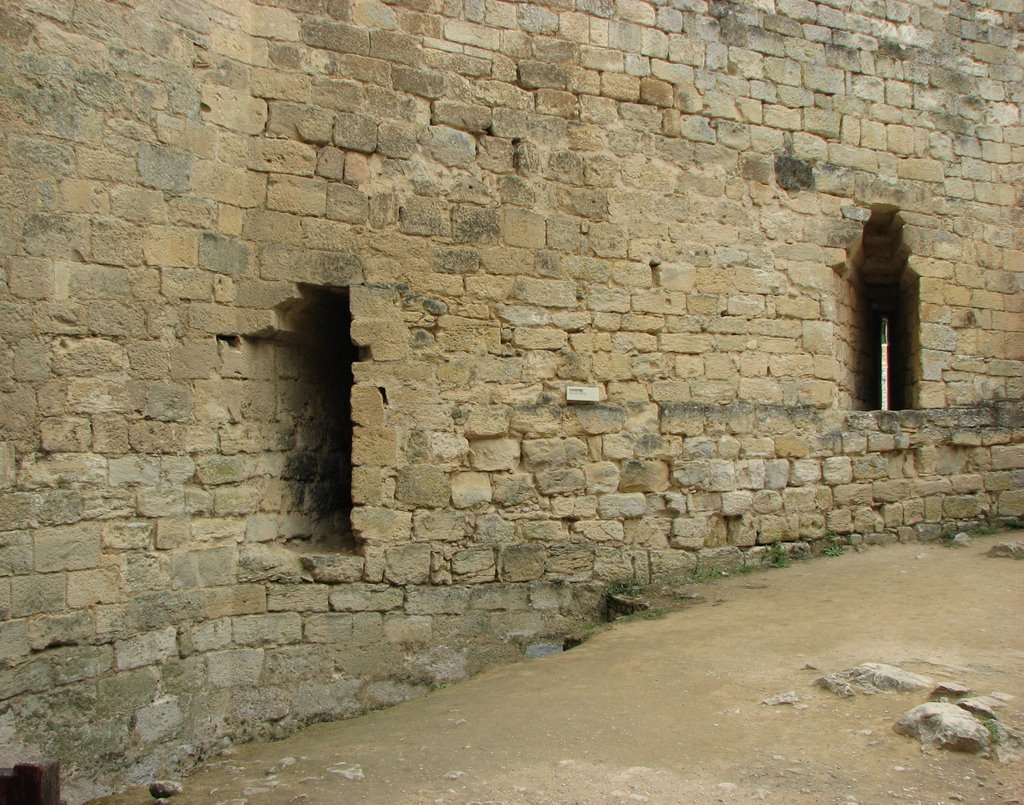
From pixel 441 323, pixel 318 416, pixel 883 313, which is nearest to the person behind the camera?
pixel 441 323

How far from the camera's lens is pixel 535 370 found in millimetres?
5871

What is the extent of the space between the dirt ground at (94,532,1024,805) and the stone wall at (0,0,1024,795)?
70 centimetres

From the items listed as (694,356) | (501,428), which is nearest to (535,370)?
(501,428)

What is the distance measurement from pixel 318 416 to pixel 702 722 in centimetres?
325

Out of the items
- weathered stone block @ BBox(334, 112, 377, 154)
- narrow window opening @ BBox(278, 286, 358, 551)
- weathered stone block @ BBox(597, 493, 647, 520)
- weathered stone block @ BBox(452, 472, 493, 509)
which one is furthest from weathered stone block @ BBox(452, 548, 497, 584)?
weathered stone block @ BBox(334, 112, 377, 154)

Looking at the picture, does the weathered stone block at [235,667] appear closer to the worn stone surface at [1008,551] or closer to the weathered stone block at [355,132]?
the weathered stone block at [355,132]

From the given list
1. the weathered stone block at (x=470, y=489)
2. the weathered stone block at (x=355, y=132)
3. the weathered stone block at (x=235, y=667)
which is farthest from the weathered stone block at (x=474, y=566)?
the weathered stone block at (x=355, y=132)

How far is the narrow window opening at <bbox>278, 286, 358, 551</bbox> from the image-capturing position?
5.58 meters

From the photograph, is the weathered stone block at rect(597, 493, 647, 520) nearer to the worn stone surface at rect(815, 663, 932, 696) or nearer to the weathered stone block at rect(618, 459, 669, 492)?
the weathered stone block at rect(618, 459, 669, 492)

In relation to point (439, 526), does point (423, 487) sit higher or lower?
higher

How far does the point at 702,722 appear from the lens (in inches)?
149

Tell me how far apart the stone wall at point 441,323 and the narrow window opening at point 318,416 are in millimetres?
27

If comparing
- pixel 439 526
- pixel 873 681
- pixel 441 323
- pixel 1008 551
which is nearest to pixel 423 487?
pixel 439 526

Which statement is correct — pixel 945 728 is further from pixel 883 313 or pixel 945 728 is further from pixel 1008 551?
pixel 883 313
